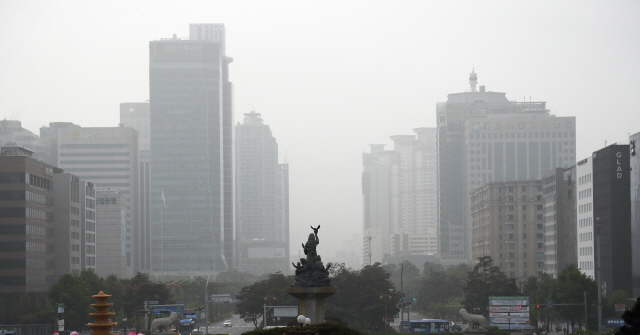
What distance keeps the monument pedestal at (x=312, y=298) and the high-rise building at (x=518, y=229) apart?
138 meters

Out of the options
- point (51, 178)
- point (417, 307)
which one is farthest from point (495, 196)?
point (51, 178)

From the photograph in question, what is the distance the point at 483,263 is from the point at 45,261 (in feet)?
217

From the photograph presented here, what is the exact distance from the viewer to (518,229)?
182 meters

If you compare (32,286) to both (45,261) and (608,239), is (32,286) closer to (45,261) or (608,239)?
(45,261)

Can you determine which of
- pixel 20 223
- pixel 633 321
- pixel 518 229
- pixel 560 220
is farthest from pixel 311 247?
pixel 518 229

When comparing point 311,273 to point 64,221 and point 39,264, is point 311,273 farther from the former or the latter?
point 64,221

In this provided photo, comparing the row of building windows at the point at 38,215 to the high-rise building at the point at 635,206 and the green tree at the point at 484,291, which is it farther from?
the high-rise building at the point at 635,206

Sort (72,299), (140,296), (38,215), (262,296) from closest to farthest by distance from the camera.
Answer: (72,299)
(262,296)
(140,296)
(38,215)

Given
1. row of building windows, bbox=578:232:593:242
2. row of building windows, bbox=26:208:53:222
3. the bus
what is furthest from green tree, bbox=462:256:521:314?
row of building windows, bbox=26:208:53:222

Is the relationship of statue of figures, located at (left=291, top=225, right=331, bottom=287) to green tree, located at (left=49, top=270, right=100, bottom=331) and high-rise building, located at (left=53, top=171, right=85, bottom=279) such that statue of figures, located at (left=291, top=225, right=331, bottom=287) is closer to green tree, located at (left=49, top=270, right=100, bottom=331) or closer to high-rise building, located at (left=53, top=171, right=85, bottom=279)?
green tree, located at (left=49, top=270, right=100, bottom=331)

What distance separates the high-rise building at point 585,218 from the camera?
13180 cm

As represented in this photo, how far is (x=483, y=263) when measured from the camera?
407ft

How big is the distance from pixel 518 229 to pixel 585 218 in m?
46.4

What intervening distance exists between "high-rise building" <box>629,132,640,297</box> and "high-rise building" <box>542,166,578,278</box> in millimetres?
28047
